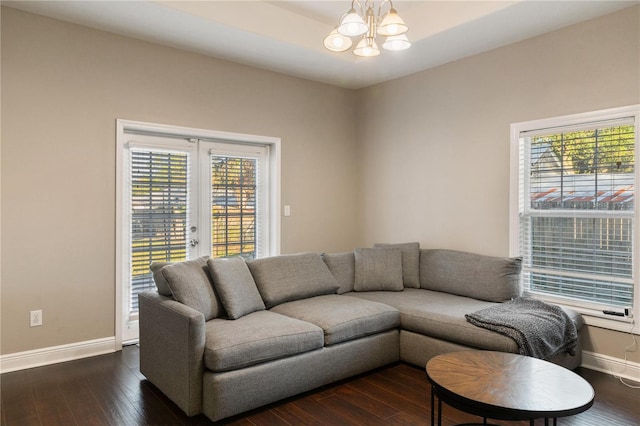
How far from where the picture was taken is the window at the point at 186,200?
3875 mm

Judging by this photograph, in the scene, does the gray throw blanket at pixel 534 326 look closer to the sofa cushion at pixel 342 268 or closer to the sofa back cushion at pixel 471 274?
the sofa back cushion at pixel 471 274

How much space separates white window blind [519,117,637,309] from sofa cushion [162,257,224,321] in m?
2.69

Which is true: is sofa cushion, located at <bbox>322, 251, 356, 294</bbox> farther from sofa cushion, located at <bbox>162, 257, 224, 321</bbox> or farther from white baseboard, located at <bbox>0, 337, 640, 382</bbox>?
white baseboard, located at <bbox>0, 337, 640, 382</bbox>

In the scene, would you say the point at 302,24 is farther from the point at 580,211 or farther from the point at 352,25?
the point at 580,211

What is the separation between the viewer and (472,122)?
4.21 m

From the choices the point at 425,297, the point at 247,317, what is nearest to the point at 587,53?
the point at 425,297

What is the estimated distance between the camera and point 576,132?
3.49m

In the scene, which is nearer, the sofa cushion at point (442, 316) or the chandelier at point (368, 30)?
the chandelier at point (368, 30)

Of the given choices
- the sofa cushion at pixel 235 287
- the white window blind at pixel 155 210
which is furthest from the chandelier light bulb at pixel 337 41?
the white window blind at pixel 155 210

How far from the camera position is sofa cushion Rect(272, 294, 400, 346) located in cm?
305

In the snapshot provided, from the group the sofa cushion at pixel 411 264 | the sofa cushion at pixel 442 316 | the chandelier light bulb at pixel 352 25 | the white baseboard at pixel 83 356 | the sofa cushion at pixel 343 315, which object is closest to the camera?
the chandelier light bulb at pixel 352 25

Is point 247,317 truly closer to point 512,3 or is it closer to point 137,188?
point 137,188

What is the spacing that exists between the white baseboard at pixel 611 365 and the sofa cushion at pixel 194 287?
2.84m

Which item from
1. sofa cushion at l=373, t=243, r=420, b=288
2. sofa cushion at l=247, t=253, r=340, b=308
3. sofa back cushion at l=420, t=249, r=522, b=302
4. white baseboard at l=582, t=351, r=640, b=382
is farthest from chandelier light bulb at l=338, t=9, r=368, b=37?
white baseboard at l=582, t=351, r=640, b=382
